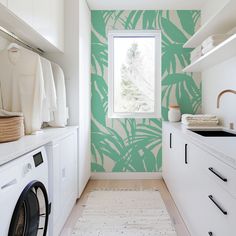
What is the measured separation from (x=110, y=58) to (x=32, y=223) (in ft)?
9.08

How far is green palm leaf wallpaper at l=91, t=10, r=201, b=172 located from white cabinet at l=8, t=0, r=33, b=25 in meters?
1.80

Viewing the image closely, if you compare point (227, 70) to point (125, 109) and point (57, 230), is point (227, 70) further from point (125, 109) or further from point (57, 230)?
point (57, 230)

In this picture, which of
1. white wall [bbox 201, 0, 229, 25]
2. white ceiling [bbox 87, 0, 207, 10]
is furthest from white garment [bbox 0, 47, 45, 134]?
white wall [bbox 201, 0, 229, 25]

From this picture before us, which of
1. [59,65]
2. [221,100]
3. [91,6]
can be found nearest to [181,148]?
[221,100]

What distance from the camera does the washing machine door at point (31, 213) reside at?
1.19 m

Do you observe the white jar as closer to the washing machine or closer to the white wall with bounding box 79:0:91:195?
the white wall with bounding box 79:0:91:195

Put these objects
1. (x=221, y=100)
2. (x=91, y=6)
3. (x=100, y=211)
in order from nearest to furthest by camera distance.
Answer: (x=100, y=211), (x=221, y=100), (x=91, y=6)

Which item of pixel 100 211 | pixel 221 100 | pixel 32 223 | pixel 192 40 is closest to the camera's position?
pixel 32 223

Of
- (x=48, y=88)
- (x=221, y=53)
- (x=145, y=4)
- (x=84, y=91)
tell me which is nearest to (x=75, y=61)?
(x=84, y=91)

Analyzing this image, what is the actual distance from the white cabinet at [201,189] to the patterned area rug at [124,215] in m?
0.23

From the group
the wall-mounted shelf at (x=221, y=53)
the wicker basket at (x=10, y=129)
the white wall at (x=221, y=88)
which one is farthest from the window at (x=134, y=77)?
the wicker basket at (x=10, y=129)

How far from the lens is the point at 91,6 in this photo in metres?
3.44

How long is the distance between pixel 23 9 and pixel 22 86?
2.03ft

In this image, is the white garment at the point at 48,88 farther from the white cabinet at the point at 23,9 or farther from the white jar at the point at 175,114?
the white jar at the point at 175,114
